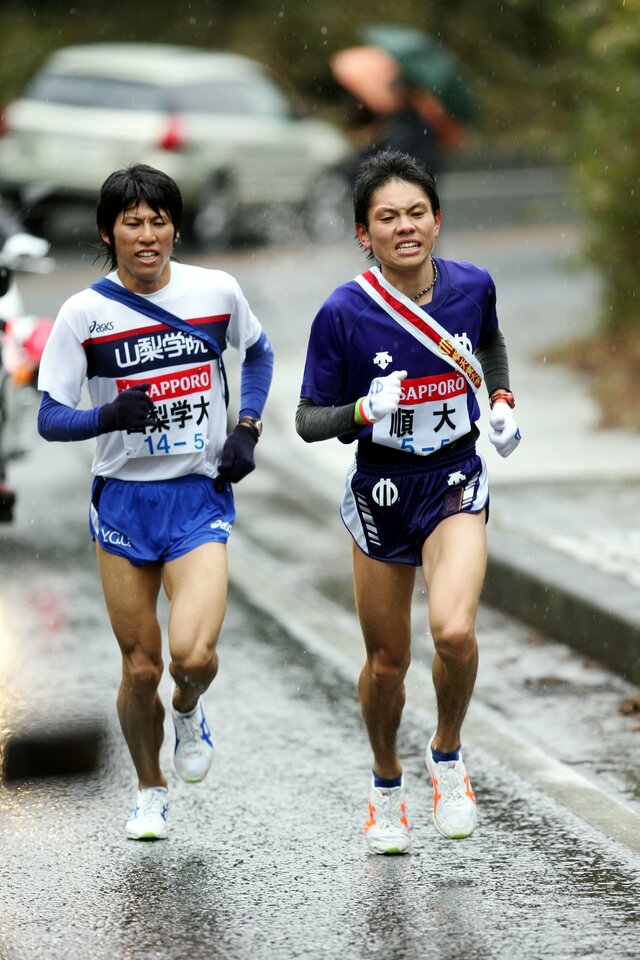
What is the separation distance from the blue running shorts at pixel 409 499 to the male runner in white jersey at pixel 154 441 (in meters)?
0.37

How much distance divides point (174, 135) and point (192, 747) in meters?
16.2

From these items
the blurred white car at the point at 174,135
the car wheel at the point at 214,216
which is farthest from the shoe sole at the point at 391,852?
the car wheel at the point at 214,216

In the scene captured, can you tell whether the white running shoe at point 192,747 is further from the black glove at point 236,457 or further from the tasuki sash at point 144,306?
the tasuki sash at point 144,306

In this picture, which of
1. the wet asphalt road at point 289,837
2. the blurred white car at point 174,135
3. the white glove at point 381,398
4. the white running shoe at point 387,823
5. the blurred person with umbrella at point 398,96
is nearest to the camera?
the wet asphalt road at point 289,837

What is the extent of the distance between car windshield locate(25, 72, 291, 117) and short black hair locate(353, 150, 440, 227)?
1634 centimetres

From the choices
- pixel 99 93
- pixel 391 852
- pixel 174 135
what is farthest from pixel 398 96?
pixel 391 852

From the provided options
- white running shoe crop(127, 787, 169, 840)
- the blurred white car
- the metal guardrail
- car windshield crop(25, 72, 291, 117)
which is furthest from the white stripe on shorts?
the metal guardrail

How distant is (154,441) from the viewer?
17.9 ft

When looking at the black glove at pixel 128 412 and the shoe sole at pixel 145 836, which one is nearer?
the black glove at pixel 128 412

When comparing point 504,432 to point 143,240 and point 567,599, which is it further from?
point 567,599

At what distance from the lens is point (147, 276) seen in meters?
5.39

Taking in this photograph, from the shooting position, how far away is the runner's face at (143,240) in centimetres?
534

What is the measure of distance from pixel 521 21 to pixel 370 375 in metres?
29.1

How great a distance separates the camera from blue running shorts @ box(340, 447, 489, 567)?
5371 millimetres
